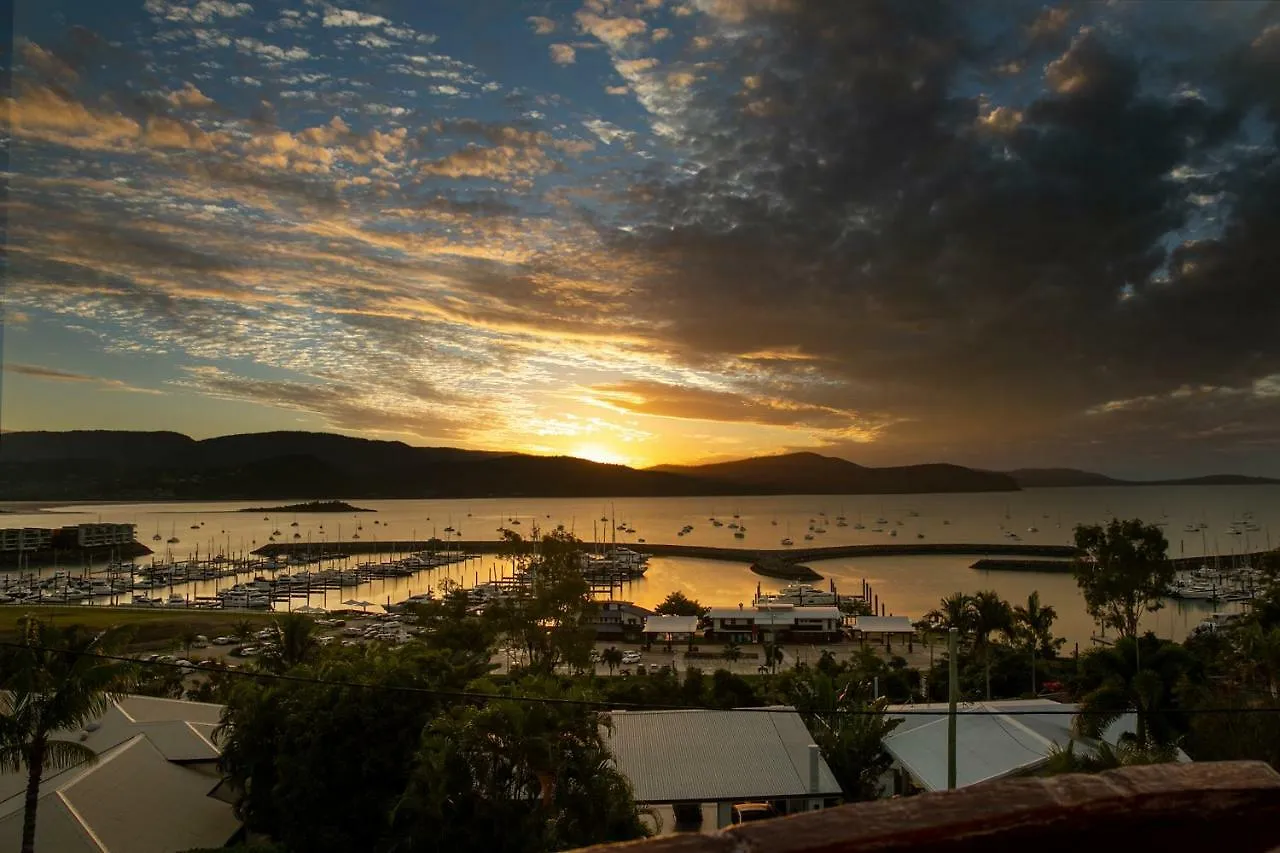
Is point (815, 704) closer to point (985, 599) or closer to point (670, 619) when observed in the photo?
point (985, 599)

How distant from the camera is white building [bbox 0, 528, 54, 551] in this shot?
226ft

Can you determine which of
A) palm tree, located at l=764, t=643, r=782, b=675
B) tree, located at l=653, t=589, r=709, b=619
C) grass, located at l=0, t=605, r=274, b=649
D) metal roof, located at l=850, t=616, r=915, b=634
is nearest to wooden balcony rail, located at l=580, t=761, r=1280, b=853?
palm tree, located at l=764, t=643, r=782, b=675

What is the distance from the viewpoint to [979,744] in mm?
13250

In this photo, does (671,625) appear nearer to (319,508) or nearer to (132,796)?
(132,796)

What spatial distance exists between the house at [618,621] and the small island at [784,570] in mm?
23658

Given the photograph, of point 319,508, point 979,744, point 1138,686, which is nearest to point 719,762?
point 979,744

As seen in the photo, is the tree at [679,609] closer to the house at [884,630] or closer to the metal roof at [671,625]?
the metal roof at [671,625]

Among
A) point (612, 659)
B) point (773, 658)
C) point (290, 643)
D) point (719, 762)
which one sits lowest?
point (612, 659)

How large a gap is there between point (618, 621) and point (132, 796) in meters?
28.7

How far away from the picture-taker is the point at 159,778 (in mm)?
12258

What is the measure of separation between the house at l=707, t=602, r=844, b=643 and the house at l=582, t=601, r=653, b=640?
3744 millimetres

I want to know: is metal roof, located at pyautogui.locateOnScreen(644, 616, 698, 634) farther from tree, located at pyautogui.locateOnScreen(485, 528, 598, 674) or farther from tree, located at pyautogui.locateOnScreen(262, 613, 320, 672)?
tree, located at pyautogui.locateOnScreen(262, 613, 320, 672)

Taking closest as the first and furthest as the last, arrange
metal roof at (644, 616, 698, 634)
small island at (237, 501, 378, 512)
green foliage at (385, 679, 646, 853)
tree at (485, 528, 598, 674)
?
green foliage at (385, 679, 646, 853), tree at (485, 528, 598, 674), metal roof at (644, 616, 698, 634), small island at (237, 501, 378, 512)

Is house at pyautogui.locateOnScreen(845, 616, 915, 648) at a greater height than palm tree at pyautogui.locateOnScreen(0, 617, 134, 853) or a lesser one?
lesser
